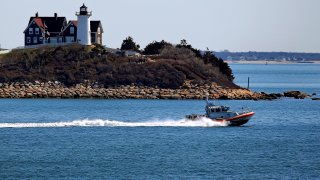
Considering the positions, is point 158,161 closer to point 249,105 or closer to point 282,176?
point 282,176

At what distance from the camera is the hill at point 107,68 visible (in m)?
136

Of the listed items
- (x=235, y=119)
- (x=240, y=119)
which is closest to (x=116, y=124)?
(x=235, y=119)

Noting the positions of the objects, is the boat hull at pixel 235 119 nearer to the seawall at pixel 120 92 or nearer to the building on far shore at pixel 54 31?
the seawall at pixel 120 92

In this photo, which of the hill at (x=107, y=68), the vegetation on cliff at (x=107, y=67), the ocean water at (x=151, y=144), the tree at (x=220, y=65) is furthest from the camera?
the tree at (x=220, y=65)

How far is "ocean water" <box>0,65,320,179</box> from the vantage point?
203ft

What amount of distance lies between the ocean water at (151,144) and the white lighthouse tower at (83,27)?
33627 millimetres

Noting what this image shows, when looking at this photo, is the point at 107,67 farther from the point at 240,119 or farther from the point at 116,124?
the point at 240,119

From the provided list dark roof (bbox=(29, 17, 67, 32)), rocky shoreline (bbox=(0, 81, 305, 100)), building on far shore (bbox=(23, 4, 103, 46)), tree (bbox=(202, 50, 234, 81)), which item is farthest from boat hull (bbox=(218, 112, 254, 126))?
dark roof (bbox=(29, 17, 67, 32))

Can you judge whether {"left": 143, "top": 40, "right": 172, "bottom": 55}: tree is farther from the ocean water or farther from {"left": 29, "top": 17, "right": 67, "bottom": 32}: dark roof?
the ocean water

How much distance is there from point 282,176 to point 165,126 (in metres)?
30.0

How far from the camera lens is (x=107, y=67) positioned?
140250 mm

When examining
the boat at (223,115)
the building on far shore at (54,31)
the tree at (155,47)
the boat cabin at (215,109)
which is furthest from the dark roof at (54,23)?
the boat cabin at (215,109)

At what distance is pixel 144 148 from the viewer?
73375 mm

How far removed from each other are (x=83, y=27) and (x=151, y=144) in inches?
2861
